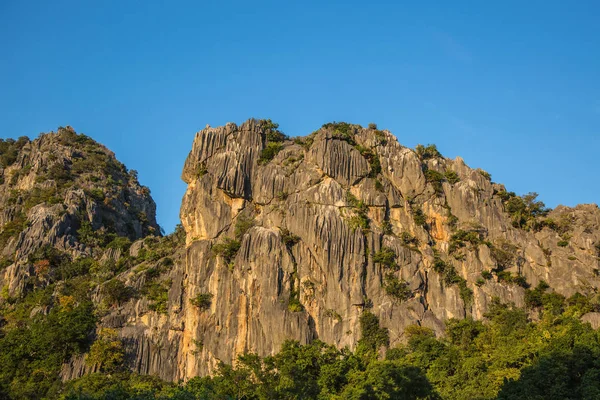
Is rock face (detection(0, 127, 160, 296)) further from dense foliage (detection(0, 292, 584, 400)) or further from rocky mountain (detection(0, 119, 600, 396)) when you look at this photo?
dense foliage (detection(0, 292, 584, 400))

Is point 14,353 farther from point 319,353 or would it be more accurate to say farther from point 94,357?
point 319,353

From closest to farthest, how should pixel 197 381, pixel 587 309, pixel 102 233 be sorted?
pixel 197 381 → pixel 587 309 → pixel 102 233

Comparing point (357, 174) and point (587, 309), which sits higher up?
point (357, 174)

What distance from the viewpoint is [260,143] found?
68688 millimetres

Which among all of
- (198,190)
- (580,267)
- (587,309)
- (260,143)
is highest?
(260,143)

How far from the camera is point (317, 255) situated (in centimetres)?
6016

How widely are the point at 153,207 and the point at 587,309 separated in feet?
205

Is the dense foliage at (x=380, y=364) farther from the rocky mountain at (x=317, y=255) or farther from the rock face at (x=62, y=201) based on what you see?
the rock face at (x=62, y=201)

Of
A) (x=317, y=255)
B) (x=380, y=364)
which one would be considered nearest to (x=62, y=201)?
(x=317, y=255)

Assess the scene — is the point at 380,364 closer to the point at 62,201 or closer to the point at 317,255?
the point at 317,255

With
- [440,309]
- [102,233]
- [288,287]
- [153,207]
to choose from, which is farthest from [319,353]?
[153,207]

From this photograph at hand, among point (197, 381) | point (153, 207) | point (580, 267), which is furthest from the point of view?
point (153, 207)

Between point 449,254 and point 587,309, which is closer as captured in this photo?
point 587,309

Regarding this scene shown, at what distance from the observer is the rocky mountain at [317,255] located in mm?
58938
